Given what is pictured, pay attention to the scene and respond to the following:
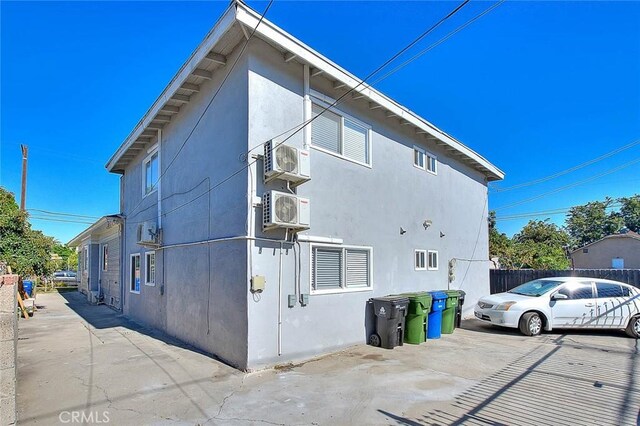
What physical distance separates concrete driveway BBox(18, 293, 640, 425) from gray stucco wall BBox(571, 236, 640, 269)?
2577 centimetres

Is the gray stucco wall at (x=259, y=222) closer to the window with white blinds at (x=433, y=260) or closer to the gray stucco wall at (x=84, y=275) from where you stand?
the window with white blinds at (x=433, y=260)

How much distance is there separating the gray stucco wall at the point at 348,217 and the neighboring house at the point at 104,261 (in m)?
9.28

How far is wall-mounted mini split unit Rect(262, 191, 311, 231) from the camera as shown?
19.9ft

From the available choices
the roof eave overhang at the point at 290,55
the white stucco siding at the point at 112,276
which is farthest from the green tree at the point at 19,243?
the roof eave overhang at the point at 290,55

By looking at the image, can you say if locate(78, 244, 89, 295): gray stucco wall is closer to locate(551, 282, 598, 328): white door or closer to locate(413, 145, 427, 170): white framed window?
locate(413, 145, 427, 170): white framed window

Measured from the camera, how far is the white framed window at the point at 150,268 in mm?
10109

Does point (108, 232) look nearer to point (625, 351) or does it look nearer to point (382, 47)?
point (382, 47)

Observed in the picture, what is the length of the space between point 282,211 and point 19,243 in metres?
13.1

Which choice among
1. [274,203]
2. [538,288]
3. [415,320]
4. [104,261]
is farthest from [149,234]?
[538,288]

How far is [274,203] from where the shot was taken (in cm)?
606

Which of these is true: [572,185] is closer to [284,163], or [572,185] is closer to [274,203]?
[284,163]

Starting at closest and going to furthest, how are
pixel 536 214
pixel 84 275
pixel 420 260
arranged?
pixel 420 260 < pixel 84 275 < pixel 536 214

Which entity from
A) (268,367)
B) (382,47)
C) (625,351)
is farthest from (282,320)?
(625,351)

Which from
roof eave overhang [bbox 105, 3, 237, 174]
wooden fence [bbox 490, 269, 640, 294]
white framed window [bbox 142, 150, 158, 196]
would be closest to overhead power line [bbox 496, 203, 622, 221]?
wooden fence [bbox 490, 269, 640, 294]
